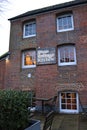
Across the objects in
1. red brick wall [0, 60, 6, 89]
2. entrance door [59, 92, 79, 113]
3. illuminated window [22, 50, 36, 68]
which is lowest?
entrance door [59, 92, 79, 113]

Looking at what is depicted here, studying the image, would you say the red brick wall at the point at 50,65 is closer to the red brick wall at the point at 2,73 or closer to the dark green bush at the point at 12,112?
the red brick wall at the point at 2,73

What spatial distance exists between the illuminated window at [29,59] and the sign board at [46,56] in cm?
70

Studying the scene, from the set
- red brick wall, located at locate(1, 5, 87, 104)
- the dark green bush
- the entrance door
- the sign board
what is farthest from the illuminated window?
the dark green bush

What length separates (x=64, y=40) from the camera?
10656mm

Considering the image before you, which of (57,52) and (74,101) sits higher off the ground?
(57,52)

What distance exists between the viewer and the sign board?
1071 centimetres

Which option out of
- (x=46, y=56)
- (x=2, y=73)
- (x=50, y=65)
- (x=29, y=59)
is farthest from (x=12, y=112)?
(x=2, y=73)

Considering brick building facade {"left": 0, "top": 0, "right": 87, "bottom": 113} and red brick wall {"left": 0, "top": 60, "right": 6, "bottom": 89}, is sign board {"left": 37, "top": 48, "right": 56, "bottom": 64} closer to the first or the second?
brick building facade {"left": 0, "top": 0, "right": 87, "bottom": 113}

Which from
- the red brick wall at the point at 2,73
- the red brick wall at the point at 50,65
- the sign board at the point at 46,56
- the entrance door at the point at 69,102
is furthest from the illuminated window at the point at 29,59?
the entrance door at the point at 69,102

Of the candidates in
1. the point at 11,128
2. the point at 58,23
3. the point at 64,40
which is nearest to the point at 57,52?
the point at 64,40

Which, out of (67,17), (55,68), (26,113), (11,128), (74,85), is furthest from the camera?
(67,17)

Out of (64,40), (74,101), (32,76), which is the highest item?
(64,40)

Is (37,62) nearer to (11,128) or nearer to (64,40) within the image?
(64,40)

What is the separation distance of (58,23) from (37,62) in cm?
321
